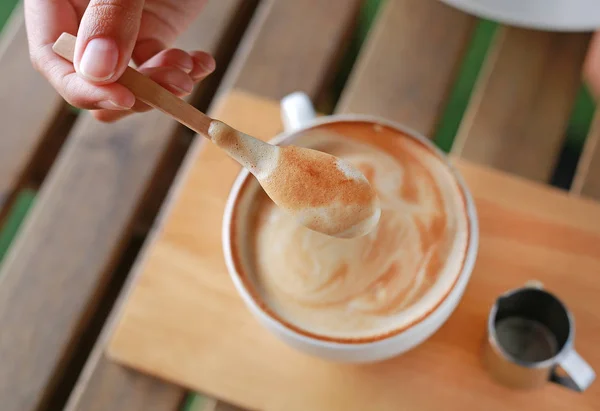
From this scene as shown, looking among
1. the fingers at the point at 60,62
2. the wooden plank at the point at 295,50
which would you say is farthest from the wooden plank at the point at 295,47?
the fingers at the point at 60,62

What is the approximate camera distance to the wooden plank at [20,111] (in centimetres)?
70

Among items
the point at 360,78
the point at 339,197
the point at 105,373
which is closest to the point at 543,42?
the point at 360,78

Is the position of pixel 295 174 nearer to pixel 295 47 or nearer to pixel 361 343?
pixel 361 343

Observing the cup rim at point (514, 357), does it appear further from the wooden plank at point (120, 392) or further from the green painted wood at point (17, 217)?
the green painted wood at point (17, 217)

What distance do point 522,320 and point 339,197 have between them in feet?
0.83

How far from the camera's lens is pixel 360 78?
698 mm

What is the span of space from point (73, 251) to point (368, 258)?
12.7 inches

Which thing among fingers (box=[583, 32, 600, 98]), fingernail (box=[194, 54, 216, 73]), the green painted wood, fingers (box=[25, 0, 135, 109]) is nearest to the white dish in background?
fingers (box=[583, 32, 600, 98])

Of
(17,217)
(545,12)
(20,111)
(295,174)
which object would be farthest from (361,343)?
(17,217)

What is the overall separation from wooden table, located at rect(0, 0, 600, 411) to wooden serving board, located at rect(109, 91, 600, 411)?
4 cm

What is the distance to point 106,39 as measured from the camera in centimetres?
43

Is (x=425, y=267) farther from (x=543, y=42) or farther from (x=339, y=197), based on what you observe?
(x=543, y=42)

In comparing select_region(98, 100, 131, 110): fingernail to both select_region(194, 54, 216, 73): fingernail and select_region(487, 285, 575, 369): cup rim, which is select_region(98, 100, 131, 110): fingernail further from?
select_region(487, 285, 575, 369): cup rim

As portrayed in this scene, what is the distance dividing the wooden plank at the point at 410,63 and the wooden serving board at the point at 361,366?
0.11 meters
